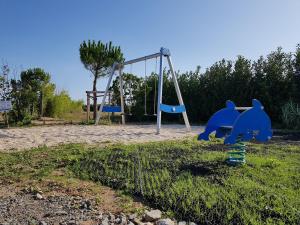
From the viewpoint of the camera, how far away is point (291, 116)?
36.6 feet

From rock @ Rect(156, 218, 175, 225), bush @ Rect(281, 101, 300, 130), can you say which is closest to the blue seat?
bush @ Rect(281, 101, 300, 130)

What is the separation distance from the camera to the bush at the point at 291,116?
1102cm

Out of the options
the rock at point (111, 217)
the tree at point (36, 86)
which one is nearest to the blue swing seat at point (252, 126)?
the rock at point (111, 217)

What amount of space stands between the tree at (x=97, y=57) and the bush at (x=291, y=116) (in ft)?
23.1

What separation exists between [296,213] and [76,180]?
237cm

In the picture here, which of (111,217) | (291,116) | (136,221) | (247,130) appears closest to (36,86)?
(291,116)

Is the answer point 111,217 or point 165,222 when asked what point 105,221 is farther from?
point 165,222

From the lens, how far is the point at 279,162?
4.58 meters

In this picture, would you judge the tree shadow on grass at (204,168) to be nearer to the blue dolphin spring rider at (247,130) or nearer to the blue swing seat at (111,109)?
the blue dolphin spring rider at (247,130)

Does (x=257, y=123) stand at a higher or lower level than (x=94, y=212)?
higher

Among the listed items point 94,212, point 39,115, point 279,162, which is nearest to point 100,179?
point 94,212

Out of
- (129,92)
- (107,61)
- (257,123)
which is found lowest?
(257,123)

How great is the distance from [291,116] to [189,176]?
8673 millimetres

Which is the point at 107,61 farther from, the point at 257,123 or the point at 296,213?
the point at 296,213
